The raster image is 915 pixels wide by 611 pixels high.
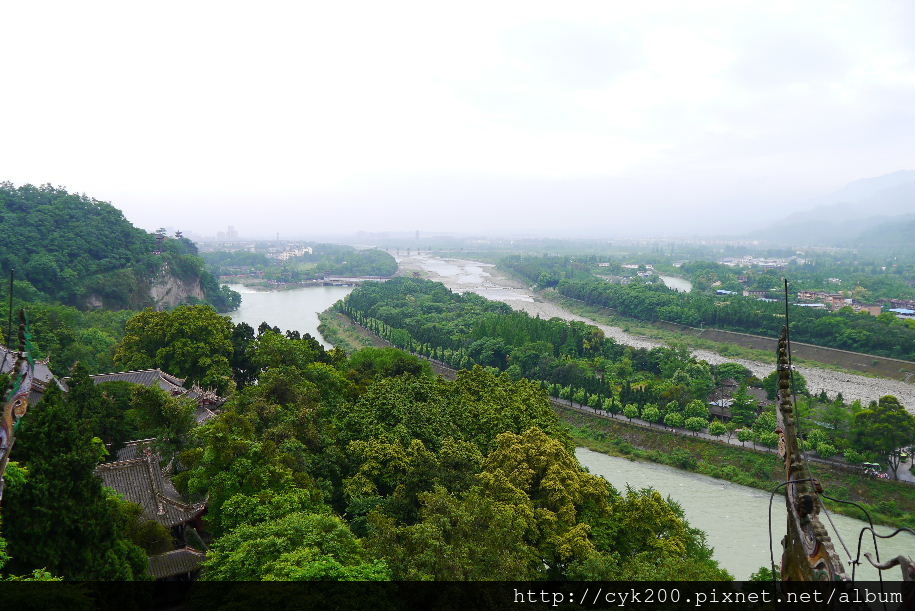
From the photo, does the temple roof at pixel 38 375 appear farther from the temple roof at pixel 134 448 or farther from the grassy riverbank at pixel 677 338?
the grassy riverbank at pixel 677 338

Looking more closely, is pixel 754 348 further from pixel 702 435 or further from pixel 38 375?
pixel 38 375

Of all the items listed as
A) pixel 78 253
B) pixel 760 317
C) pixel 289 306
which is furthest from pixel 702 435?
Result: pixel 289 306

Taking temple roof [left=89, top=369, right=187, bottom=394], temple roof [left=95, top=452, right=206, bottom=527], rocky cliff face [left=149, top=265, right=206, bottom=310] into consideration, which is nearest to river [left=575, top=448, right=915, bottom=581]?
temple roof [left=95, top=452, right=206, bottom=527]

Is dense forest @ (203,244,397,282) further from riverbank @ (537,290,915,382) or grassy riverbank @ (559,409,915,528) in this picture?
grassy riverbank @ (559,409,915,528)

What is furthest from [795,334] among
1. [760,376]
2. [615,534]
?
[615,534]

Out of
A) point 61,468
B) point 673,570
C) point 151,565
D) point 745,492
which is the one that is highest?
point 61,468

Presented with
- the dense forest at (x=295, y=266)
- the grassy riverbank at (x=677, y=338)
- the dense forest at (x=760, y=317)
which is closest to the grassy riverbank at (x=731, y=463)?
the grassy riverbank at (x=677, y=338)

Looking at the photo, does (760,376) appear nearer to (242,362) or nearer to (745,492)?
(745,492)
